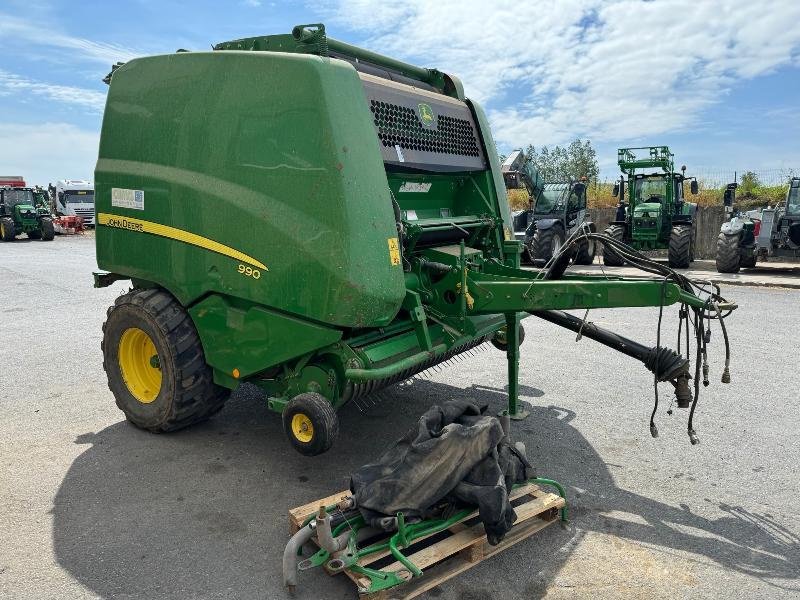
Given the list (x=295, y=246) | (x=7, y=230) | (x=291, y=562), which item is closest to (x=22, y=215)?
(x=7, y=230)

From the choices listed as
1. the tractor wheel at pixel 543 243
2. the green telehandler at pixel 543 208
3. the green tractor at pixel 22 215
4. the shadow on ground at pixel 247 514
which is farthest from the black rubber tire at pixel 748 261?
the green tractor at pixel 22 215

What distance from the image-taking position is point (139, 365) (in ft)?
15.2

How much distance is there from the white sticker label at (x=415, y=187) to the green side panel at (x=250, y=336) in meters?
1.35

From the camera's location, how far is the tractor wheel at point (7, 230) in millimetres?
23562

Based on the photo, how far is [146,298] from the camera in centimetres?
421

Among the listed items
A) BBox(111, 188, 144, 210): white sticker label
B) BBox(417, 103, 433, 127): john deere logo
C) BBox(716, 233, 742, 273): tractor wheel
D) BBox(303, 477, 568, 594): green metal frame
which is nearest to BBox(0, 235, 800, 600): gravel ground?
BBox(303, 477, 568, 594): green metal frame

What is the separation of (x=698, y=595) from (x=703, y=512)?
0.77 metres

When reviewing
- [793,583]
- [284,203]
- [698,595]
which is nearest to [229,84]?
[284,203]

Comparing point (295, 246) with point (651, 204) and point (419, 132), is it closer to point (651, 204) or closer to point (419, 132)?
point (419, 132)

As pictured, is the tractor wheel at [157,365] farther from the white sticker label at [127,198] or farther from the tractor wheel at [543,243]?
the tractor wheel at [543,243]

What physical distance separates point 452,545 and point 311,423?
1013 mm

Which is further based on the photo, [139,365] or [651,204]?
[651,204]

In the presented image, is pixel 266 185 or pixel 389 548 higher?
pixel 266 185

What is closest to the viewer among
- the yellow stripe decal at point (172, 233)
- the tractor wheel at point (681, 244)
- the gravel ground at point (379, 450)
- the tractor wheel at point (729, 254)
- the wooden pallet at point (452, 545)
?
the wooden pallet at point (452, 545)
